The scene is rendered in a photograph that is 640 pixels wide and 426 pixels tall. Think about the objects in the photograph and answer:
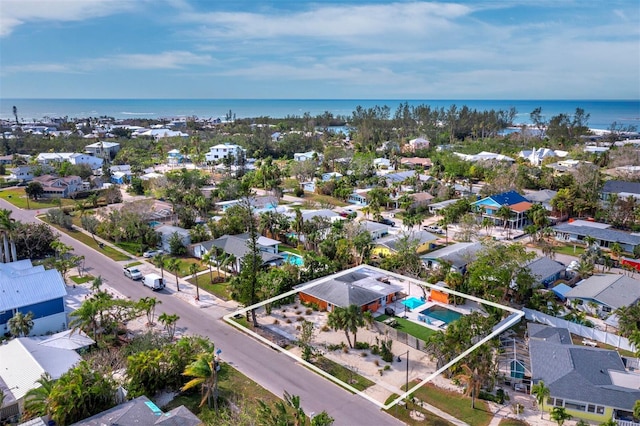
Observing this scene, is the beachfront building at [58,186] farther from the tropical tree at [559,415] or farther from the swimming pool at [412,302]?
the tropical tree at [559,415]

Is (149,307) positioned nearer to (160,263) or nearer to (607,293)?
(160,263)

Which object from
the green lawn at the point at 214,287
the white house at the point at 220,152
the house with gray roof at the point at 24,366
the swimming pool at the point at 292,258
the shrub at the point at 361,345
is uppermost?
the white house at the point at 220,152

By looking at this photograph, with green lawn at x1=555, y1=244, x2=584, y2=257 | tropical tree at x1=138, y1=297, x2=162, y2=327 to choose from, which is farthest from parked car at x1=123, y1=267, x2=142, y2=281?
green lawn at x1=555, y1=244, x2=584, y2=257

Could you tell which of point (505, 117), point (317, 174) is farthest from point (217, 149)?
point (505, 117)

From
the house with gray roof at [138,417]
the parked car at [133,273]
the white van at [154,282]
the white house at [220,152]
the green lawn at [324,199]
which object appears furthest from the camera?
the white house at [220,152]

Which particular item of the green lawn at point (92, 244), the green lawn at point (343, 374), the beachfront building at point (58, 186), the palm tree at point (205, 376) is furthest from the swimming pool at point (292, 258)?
the beachfront building at point (58, 186)

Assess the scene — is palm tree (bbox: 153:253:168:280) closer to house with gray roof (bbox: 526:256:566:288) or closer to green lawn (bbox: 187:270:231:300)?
green lawn (bbox: 187:270:231:300)

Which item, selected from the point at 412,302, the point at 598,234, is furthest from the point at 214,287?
the point at 598,234
